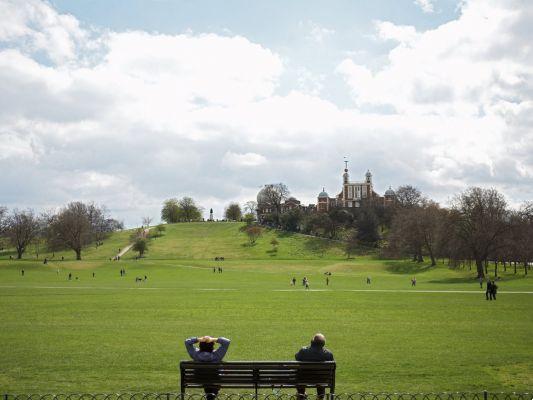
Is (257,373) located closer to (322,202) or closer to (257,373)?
(257,373)

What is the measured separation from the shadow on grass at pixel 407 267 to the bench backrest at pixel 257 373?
78.0 m

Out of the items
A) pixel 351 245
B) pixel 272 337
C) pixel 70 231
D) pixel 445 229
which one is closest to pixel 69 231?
pixel 70 231

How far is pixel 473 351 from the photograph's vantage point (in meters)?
17.8

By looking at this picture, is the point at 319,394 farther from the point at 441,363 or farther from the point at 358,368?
the point at 441,363

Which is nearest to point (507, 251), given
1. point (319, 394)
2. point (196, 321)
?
point (196, 321)

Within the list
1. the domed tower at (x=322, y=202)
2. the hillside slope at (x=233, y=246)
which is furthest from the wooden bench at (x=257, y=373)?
the domed tower at (x=322, y=202)

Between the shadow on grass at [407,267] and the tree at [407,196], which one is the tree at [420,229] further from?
the tree at [407,196]

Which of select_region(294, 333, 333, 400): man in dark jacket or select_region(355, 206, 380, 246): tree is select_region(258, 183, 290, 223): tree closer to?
select_region(355, 206, 380, 246): tree

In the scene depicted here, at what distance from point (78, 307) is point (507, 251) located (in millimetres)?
60042

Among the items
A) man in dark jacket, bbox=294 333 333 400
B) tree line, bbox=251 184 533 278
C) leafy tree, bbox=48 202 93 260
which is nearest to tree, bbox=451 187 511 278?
tree line, bbox=251 184 533 278

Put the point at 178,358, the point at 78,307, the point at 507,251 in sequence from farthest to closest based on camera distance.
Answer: the point at 507,251 → the point at 78,307 → the point at 178,358

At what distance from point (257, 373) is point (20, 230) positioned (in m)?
127

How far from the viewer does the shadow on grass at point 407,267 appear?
284 feet

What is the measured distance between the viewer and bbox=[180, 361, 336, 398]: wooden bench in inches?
417
